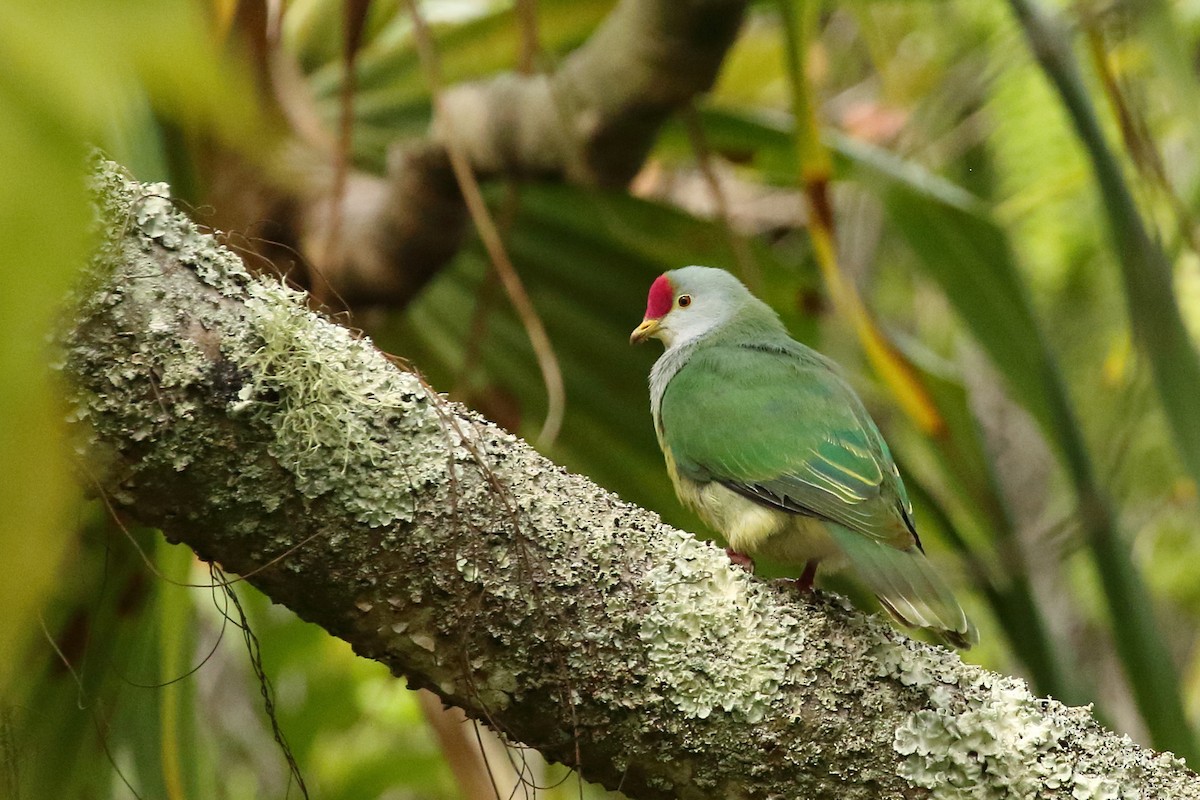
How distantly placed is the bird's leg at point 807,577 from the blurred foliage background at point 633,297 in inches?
18.9

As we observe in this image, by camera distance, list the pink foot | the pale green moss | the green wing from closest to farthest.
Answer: the pale green moss
the pink foot
the green wing

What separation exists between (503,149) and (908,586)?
58.7 inches


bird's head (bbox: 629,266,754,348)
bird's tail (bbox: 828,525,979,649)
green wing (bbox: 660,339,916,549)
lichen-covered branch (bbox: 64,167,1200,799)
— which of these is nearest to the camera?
lichen-covered branch (bbox: 64,167,1200,799)

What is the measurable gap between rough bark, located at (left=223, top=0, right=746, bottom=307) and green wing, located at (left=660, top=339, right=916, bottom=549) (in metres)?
0.57

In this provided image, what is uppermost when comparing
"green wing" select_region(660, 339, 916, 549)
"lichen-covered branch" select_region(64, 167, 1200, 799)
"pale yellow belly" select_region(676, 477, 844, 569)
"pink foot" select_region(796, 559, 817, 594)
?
"green wing" select_region(660, 339, 916, 549)

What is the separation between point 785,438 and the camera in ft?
6.66

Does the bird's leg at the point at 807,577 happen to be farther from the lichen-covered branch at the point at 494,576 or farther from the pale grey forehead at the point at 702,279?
the pale grey forehead at the point at 702,279

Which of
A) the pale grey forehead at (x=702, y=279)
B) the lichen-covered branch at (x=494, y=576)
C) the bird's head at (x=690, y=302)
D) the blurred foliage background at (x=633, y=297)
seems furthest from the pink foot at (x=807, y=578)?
the pale grey forehead at (x=702, y=279)

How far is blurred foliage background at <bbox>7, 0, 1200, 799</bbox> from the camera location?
31 centimetres

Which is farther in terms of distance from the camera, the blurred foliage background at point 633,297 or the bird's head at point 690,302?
the bird's head at point 690,302

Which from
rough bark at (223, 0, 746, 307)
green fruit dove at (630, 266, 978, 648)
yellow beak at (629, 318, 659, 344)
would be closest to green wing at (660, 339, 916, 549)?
green fruit dove at (630, 266, 978, 648)

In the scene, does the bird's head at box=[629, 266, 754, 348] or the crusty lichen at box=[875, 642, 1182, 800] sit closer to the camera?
the crusty lichen at box=[875, 642, 1182, 800]

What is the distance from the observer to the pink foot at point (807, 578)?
1598 millimetres

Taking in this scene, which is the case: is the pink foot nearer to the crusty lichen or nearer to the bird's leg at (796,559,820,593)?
the bird's leg at (796,559,820,593)
